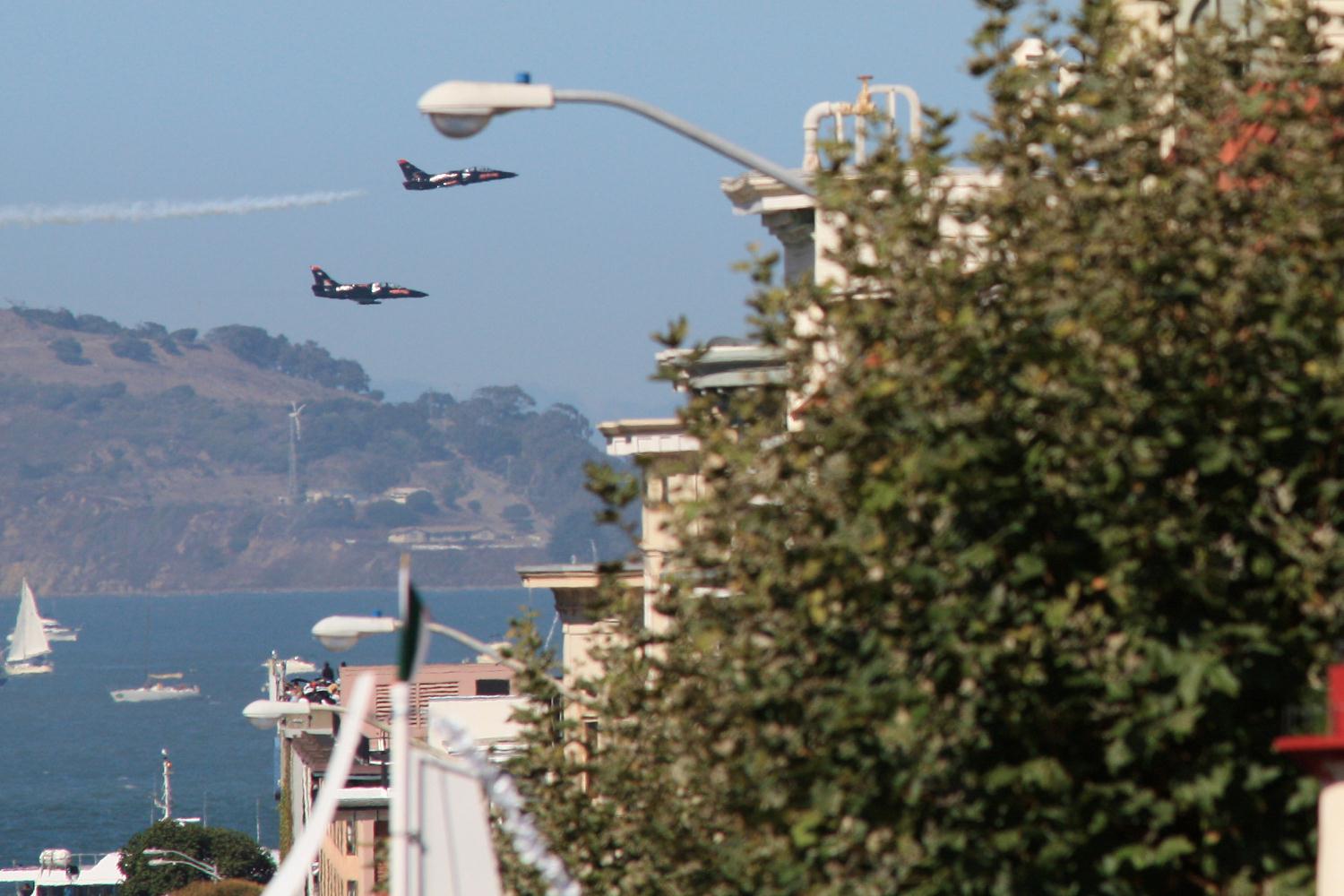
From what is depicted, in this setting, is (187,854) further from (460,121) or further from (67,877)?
(460,121)

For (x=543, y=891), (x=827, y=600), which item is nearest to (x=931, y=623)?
(x=827, y=600)

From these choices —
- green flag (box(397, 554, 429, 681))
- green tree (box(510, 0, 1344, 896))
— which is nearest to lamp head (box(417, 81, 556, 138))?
green tree (box(510, 0, 1344, 896))

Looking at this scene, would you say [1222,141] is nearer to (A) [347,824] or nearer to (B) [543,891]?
(B) [543,891]

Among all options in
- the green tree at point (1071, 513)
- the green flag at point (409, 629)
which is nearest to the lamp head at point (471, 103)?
the green tree at point (1071, 513)

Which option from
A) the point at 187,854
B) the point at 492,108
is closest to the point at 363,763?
the point at 187,854

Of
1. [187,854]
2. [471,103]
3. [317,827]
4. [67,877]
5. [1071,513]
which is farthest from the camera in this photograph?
[67,877]

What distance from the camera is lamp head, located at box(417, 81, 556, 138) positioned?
1669cm

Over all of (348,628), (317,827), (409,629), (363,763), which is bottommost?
(363,763)

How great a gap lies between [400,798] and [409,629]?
2.98 ft

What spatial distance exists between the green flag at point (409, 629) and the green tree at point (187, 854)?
153549 mm

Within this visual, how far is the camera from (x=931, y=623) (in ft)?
41.0

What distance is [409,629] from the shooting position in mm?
11688

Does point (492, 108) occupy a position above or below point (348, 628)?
above

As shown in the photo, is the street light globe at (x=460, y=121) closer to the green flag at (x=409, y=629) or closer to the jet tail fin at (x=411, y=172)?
the green flag at (x=409, y=629)
